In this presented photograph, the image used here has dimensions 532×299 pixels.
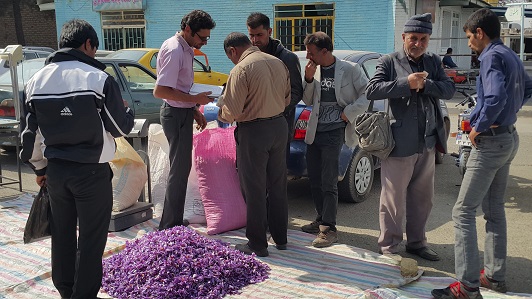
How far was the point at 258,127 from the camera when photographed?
4.28 meters

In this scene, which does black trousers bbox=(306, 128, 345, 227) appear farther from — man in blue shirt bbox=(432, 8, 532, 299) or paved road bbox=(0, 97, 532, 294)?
man in blue shirt bbox=(432, 8, 532, 299)

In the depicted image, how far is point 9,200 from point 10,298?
9.23 feet

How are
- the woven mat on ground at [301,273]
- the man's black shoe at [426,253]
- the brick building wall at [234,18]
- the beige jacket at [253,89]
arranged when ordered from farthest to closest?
the brick building wall at [234,18], the man's black shoe at [426,253], the beige jacket at [253,89], the woven mat on ground at [301,273]

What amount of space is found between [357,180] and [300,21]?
1310 centimetres

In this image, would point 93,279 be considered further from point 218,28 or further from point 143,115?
point 218,28

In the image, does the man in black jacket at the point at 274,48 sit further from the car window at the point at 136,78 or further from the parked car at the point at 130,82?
the car window at the point at 136,78

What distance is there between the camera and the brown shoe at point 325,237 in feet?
15.5

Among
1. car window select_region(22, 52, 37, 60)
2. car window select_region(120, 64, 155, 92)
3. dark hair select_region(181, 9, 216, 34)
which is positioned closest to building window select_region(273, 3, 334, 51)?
car window select_region(22, 52, 37, 60)

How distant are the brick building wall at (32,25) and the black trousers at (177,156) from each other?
24885 millimetres

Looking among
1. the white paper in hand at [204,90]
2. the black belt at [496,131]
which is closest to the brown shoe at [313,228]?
the white paper in hand at [204,90]

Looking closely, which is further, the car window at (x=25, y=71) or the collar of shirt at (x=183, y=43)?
the car window at (x=25, y=71)

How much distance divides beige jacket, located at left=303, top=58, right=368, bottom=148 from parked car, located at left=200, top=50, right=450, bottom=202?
64 cm

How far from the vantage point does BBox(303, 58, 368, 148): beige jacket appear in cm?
481

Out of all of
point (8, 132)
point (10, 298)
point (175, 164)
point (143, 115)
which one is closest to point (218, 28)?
point (143, 115)
